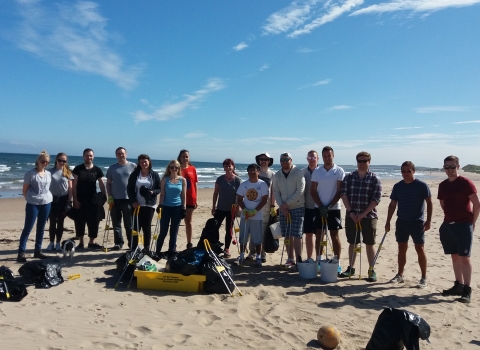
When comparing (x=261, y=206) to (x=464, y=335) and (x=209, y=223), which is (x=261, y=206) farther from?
(x=464, y=335)

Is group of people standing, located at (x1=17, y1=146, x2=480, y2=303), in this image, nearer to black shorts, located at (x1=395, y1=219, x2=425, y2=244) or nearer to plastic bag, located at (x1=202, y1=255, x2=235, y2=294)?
black shorts, located at (x1=395, y1=219, x2=425, y2=244)

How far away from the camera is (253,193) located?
605 cm

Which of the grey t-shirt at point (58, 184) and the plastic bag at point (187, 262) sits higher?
the grey t-shirt at point (58, 184)

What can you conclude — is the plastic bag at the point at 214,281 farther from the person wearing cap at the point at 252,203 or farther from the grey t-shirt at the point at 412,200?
the grey t-shirt at the point at 412,200

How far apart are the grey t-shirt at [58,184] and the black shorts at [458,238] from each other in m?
6.07

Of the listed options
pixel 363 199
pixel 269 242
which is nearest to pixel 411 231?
pixel 363 199

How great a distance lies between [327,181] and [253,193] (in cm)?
115

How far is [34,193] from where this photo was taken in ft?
20.0

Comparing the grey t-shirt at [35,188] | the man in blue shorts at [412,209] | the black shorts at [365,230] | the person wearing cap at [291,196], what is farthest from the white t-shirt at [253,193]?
the grey t-shirt at [35,188]

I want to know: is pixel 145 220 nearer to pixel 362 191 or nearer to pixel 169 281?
pixel 169 281

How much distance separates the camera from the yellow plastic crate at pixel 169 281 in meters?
4.91

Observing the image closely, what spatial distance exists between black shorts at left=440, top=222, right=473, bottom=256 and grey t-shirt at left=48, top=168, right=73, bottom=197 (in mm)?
6071

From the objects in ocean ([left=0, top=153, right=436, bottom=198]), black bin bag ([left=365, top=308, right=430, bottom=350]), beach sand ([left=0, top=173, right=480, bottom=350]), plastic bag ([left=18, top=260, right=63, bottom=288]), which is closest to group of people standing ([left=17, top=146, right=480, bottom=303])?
beach sand ([left=0, top=173, right=480, bottom=350])

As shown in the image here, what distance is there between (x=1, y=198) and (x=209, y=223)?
13651mm
